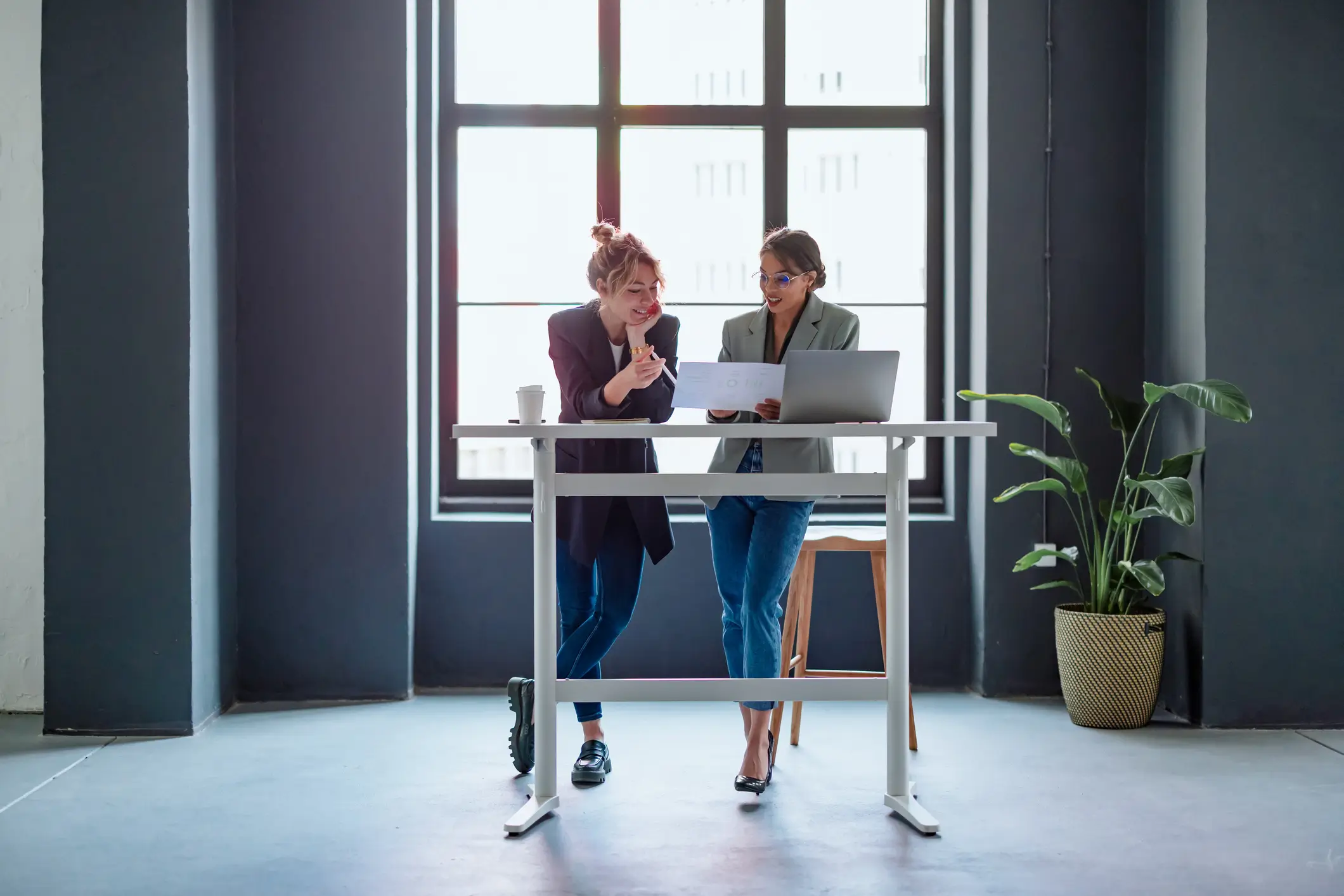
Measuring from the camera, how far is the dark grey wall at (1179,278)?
3357mm

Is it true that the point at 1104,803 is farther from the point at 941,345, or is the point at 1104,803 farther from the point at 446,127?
the point at 446,127

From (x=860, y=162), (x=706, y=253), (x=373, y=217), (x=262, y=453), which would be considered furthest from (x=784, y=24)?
(x=262, y=453)

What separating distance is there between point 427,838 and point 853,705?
1623 millimetres

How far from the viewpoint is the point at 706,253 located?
4027 mm

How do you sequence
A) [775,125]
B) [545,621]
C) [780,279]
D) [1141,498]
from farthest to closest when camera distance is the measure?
[775,125]
[1141,498]
[780,279]
[545,621]

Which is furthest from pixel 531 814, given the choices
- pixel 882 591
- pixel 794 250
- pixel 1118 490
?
pixel 1118 490

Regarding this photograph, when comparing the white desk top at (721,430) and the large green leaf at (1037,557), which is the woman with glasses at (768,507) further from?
the large green leaf at (1037,557)

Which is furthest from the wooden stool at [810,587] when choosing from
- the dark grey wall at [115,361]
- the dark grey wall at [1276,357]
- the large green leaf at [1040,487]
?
the dark grey wall at [115,361]

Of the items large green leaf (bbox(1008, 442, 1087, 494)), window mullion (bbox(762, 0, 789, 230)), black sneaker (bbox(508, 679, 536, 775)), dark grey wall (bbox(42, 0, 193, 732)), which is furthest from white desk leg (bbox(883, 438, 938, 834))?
dark grey wall (bbox(42, 0, 193, 732))

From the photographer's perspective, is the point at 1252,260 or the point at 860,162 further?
the point at 860,162

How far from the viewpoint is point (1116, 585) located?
338 centimetres

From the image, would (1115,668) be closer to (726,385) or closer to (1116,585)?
(1116,585)

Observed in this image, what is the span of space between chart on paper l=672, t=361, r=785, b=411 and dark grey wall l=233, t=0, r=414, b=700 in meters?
1.73

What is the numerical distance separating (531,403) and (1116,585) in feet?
6.49
